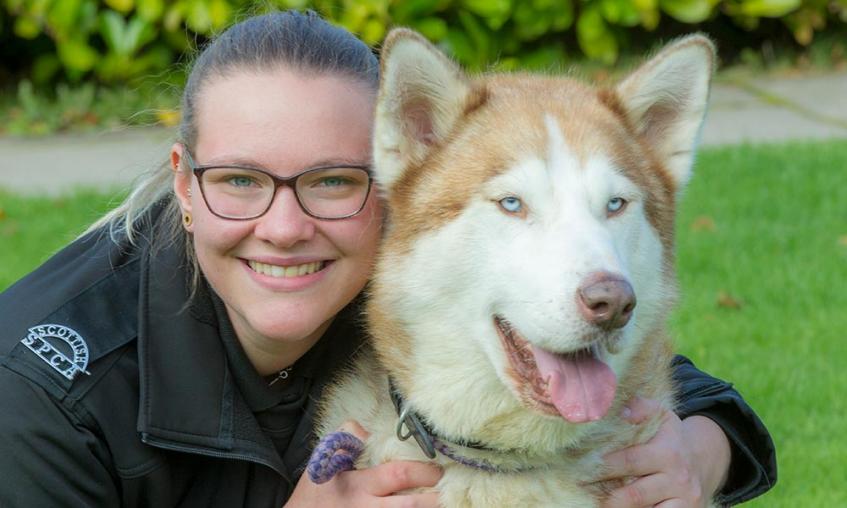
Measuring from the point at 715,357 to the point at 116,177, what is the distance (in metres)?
3.88

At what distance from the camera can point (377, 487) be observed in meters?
2.85

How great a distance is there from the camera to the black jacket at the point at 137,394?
2.72 m

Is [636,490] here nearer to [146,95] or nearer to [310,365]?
[310,365]

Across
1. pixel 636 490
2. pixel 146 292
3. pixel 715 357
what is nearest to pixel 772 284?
pixel 715 357

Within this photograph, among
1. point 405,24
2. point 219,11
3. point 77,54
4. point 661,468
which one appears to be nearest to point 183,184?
point 661,468

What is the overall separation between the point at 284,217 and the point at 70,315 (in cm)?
56

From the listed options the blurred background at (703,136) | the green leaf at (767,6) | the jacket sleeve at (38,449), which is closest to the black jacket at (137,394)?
the jacket sleeve at (38,449)

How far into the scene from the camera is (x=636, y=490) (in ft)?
9.55

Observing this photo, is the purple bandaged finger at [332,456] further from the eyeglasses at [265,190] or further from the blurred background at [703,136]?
the blurred background at [703,136]

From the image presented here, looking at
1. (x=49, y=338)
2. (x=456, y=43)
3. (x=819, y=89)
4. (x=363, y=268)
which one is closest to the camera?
(x=49, y=338)

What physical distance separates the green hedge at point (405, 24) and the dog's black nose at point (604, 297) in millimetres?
5143

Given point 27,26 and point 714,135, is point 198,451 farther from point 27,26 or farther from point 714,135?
point 27,26

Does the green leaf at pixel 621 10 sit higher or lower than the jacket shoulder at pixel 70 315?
lower

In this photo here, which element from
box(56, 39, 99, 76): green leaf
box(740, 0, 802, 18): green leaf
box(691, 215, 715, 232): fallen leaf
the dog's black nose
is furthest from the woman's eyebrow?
box(740, 0, 802, 18): green leaf
